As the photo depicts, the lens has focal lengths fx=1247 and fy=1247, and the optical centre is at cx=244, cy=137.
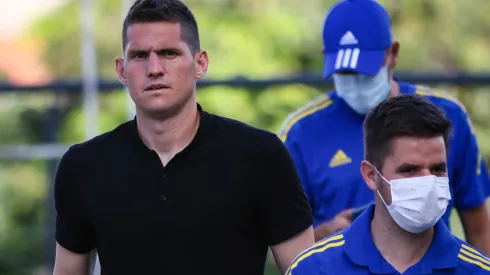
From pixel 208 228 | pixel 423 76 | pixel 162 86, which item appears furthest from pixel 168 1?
pixel 423 76

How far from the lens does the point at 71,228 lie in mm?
4211

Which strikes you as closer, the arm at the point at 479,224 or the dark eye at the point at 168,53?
the dark eye at the point at 168,53

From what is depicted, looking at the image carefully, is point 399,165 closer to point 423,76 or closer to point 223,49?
point 423,76

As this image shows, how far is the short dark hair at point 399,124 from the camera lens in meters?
3.61

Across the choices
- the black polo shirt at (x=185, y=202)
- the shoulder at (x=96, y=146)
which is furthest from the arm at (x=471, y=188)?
the shoulder at (x=96, y=146)

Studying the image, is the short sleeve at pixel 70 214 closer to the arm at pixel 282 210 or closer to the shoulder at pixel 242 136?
the shoulder at pixel 242 136

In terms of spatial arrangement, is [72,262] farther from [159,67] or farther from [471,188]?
[471,188]

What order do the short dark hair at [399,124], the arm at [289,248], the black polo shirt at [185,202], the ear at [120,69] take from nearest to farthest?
the short dark hair at [399,124] < the black polo shirt at [185,202] < the arm at [289,248] < the ear at [120,69]

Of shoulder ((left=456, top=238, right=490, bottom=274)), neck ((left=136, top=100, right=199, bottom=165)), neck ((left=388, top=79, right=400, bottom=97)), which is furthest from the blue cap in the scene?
shoulder ((left=456, top=238, right=490, bottom=274))

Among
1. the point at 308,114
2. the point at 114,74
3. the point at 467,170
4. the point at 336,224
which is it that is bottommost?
the point at 114,74

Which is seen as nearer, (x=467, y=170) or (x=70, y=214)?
(x=70, y=214)

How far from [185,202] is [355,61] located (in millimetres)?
1331

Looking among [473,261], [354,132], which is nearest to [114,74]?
[354,132]

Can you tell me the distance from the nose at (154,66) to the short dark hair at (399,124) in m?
0.72
